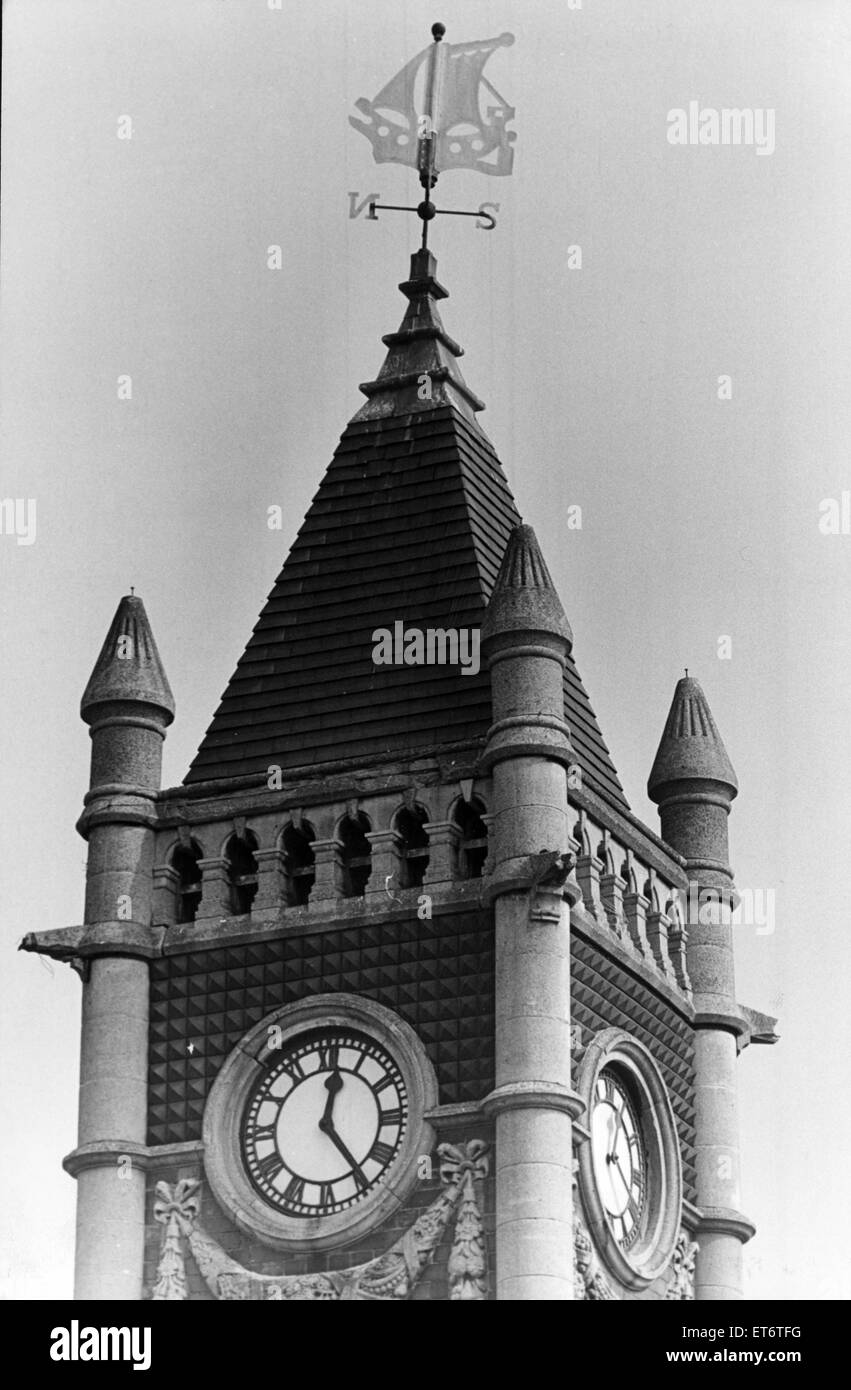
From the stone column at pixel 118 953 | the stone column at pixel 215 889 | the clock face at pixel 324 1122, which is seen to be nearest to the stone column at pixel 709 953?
the clock face at pixel 324 1122

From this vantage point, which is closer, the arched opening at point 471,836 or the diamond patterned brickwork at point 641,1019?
the diamond patterned brickwork at point 641,1019

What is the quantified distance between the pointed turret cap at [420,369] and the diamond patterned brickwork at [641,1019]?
29.8 feet

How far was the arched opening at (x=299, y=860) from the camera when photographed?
59938 mm

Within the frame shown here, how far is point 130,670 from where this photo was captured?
61.3m

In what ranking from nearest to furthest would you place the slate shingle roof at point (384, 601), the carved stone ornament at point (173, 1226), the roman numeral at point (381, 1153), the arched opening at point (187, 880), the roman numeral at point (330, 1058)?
the carved stone ornament at point (173, 1226) → the roman numeral at point (381, 1153) → the roman numeral at point (330, 1058) → the arched opening at point (187, 880) → the slate shingle roof at point (384, 601)

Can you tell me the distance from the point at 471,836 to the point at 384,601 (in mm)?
4275

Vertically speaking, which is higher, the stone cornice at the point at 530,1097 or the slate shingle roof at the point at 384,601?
the slate shingle roof at the point at 384,601

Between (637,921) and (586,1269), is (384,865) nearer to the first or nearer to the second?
(637,921)

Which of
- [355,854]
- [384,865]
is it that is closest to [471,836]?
[384,865]

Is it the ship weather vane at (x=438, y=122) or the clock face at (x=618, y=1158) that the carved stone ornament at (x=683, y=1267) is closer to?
the clock face at (x=618, y=1158)

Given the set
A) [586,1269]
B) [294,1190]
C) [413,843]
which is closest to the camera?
[586,1269]
